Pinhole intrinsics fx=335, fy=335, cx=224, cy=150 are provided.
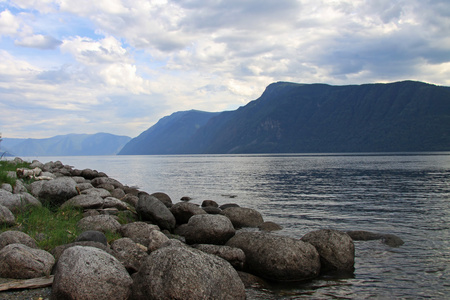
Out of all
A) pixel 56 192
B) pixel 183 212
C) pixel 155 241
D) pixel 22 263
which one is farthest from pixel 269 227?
pixel 22 263

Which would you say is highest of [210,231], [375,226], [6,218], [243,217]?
[6,218]

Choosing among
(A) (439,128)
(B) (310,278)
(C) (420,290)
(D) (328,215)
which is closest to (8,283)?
(B) (310,278)

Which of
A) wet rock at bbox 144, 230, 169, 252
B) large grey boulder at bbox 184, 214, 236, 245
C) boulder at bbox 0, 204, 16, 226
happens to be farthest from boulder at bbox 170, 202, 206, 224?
boulder at bbox 0, 204, 16, 226

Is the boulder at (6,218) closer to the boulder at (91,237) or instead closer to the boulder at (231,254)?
the boulder at (91,237)

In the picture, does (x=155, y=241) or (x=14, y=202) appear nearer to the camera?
(x=155, y=241)

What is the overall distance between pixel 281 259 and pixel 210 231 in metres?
3.07

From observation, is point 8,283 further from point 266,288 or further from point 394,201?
point 394,201

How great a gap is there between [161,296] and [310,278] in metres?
5.03

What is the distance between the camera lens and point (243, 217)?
1747cm

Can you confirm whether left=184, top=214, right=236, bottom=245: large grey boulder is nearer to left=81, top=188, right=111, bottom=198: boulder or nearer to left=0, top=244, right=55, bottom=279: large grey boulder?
left=0, top=244, right=55, bottom=279: large grey boulder

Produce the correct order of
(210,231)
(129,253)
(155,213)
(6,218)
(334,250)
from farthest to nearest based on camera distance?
(155,213), (210,231), (334,250), (6,218), (129,253)

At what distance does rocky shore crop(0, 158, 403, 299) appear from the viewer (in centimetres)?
635

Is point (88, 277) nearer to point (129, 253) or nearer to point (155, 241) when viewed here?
point (129, 253)

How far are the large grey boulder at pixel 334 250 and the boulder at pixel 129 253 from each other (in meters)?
5.26
